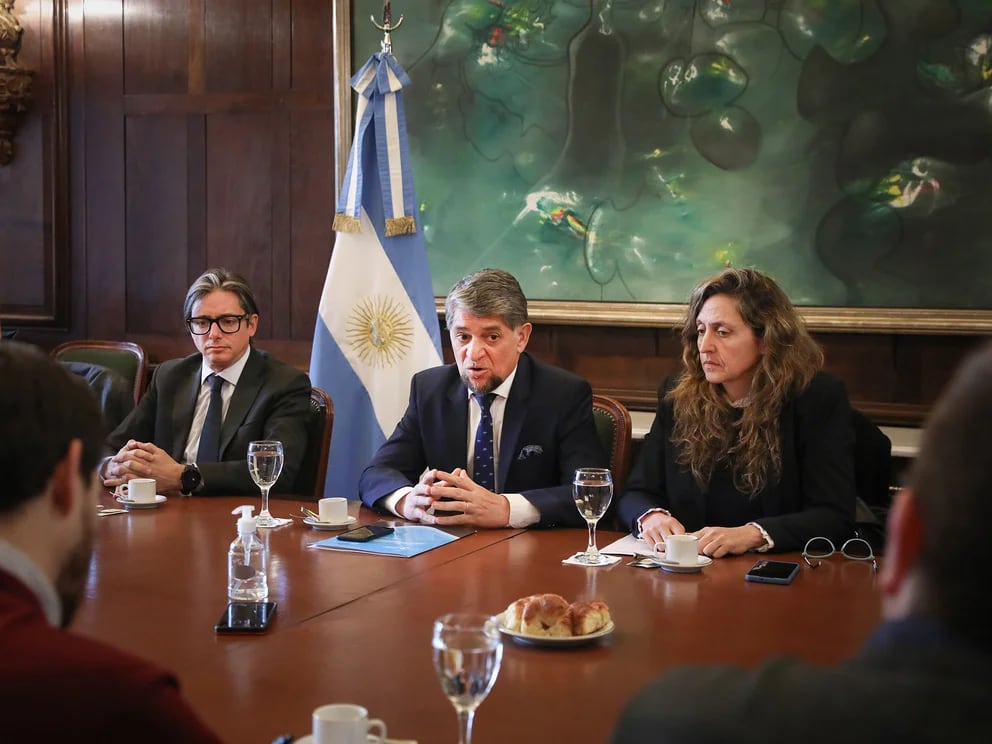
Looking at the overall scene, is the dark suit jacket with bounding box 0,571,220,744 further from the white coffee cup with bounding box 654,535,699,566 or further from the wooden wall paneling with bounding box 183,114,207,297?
the wooden wall paneling with bounding box 183,114,207,297

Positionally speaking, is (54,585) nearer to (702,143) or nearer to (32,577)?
(32,577)

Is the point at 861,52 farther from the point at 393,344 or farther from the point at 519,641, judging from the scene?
the point at 519,641

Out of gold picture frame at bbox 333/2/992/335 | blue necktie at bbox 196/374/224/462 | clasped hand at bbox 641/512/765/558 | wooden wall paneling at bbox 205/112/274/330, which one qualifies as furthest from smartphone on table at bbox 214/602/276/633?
wooden wall paneling at bbox 205/112/274/330

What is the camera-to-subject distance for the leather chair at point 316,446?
3.78 meters

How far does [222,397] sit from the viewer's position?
3879 millimetres

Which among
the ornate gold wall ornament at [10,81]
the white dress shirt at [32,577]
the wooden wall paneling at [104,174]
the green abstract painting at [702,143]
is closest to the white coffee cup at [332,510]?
the white dress shirt at [32,577]

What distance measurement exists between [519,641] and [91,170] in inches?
198

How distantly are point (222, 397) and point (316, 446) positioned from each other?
361 mm

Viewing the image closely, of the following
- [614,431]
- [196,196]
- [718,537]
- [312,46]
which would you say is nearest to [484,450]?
[614,431]

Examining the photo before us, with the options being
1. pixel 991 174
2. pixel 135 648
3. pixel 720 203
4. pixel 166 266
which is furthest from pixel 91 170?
pixel 135 648

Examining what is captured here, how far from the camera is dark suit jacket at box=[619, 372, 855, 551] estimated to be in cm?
295

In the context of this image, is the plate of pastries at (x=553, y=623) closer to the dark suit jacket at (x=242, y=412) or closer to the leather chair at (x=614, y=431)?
the leather chair at (x=614, y=431)

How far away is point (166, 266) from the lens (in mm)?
6070

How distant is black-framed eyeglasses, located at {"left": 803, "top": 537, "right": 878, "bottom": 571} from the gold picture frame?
80.3 inches
